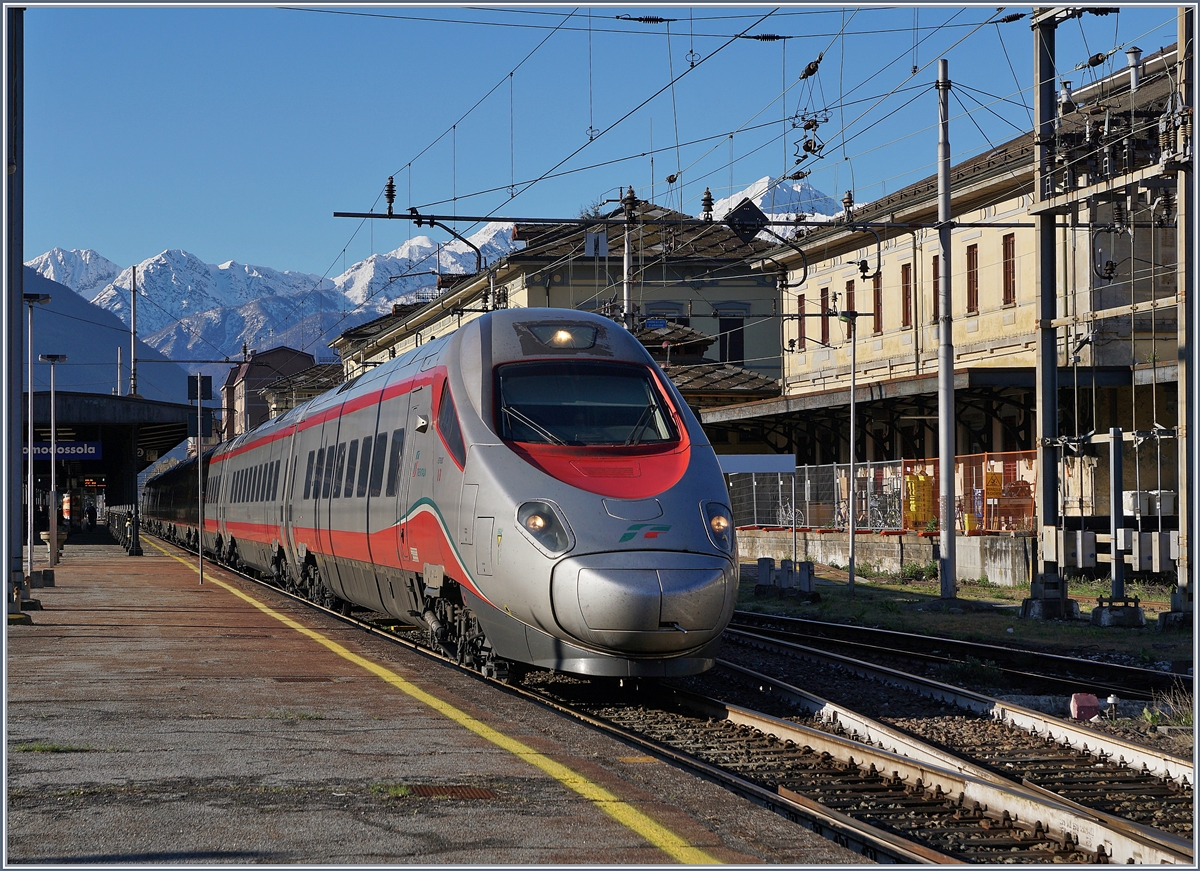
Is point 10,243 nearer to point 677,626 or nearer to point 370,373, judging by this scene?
point 370,373

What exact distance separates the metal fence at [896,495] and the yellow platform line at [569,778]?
16878 millimetres

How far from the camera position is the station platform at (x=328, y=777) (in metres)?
6.25

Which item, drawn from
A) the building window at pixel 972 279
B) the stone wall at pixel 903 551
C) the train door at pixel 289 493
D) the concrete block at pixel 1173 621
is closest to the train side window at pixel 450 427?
the train door at pixel 289 493

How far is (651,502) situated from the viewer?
11.0 meters

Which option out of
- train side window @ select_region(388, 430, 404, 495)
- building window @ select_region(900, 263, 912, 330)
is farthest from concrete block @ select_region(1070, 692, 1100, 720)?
building window @ select_region(900, 263, 912, 330)

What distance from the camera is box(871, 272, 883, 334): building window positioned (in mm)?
44844

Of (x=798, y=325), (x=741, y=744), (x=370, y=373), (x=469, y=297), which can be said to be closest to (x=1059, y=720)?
(x=741, y=744)

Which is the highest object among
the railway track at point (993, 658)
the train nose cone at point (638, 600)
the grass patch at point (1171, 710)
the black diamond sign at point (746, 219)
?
the black diamond sign at point (746, 219)

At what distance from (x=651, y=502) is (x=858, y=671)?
4.66 m

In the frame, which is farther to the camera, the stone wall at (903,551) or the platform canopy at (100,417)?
the platform canopy at (100,417)

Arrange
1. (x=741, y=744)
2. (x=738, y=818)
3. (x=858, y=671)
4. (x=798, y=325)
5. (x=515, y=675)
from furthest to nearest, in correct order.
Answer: (x=798, y=325)
(x=858, y=671)
(x=515, y=675)
(x=741, y=744)
(x=738, y=818)

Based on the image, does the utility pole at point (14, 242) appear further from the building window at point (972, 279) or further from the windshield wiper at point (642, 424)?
the building window at point (972, 279)

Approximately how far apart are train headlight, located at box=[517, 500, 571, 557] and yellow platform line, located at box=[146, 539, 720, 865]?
139 centimetres

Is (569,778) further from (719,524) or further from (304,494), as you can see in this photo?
(304,494)
